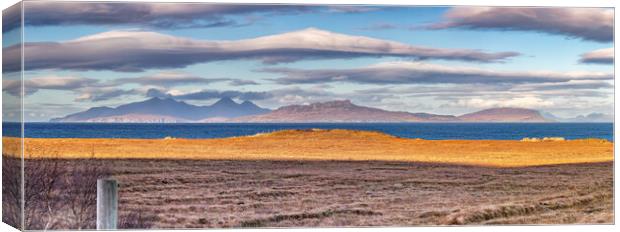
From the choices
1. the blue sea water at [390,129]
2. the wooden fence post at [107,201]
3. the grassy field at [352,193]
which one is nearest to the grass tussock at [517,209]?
the grassy field at [352,193]

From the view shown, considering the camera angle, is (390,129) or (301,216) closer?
(301,216)

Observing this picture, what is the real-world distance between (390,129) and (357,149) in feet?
2.32

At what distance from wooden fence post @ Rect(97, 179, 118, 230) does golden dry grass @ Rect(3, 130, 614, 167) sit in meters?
3.74

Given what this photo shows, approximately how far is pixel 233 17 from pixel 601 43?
4.73 m

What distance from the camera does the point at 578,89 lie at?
62.2 ft

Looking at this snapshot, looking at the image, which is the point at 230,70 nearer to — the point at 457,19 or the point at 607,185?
the point at 457,19

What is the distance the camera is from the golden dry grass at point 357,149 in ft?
61.5

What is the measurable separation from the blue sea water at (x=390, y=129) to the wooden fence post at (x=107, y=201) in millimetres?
3462

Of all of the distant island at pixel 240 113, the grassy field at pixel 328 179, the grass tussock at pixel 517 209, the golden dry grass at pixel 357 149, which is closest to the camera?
the grassy field at pixel 328 179

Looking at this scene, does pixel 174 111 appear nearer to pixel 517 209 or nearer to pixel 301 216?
pixel 301 216

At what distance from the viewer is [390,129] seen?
19484 millimetres

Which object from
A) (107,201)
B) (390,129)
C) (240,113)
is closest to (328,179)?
(390,129)

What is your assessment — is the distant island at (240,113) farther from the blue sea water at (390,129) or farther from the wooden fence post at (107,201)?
the wooden fence post at (107,201)

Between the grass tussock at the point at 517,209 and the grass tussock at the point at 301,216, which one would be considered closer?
the grass tussock at the point at 301,216
